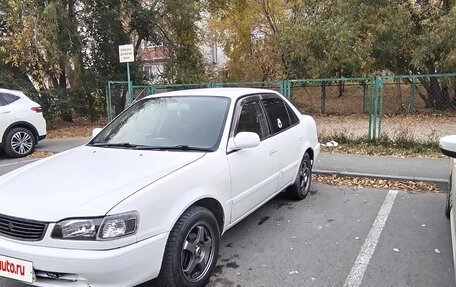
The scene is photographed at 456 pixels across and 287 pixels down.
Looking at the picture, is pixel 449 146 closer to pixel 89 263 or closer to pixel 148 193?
pixel 148 193

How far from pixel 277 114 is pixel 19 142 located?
23.0 ft

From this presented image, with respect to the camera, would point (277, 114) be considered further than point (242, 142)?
Yes

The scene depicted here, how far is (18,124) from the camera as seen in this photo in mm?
9578

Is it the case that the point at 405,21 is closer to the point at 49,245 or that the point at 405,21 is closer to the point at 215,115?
the point at 215,115

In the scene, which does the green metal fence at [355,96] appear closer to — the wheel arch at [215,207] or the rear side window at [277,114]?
the rear side window at [277,114]

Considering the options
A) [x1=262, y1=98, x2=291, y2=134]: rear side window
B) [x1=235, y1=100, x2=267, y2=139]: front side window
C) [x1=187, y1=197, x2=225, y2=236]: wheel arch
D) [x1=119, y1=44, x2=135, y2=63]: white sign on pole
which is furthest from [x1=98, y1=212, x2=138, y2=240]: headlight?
[x1=119, y1=44, x2=135, y2=63]: white sign on pole

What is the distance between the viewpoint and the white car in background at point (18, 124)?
30.5ft

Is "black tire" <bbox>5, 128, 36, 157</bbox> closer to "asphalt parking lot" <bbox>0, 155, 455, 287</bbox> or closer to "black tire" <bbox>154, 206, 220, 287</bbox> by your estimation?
"asphalt parking lot" <bbox>0, 155, 455, 287</bbox>

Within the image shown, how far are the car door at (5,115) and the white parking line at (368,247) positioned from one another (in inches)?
313

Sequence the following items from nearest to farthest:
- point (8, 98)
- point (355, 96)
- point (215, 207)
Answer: point (215, 207) → point (8, 98) → point (355, 96)

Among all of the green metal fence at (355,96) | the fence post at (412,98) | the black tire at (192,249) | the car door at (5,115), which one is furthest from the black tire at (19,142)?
the fence post at (412,98)

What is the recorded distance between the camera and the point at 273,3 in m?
21.2

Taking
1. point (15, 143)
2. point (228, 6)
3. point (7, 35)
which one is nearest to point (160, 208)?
point (15, 143)

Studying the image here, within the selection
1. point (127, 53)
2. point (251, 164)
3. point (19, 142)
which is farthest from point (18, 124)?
point (251, 164)
